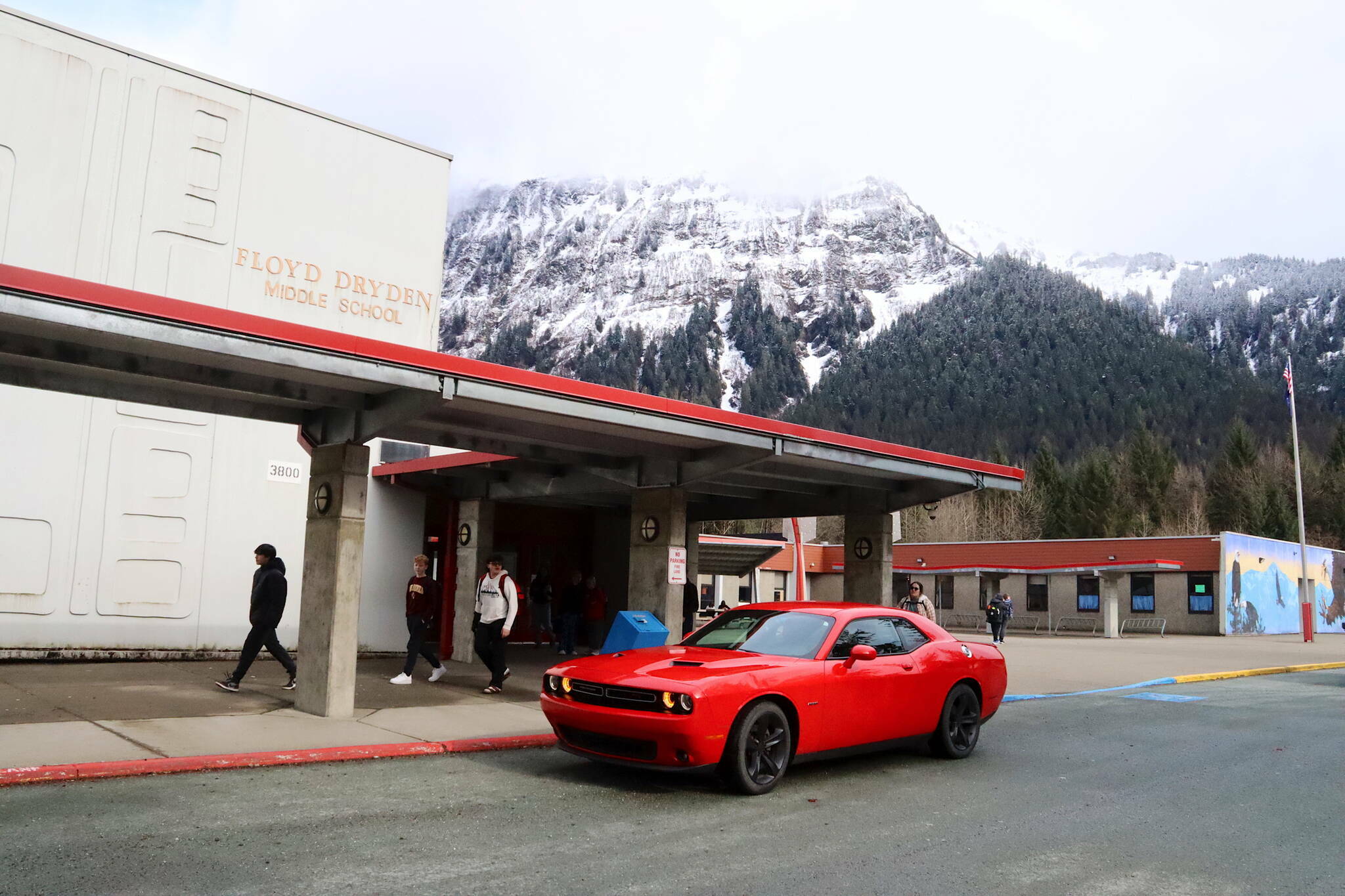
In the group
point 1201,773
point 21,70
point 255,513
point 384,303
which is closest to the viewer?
point 1201,773

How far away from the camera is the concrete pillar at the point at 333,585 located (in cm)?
1047

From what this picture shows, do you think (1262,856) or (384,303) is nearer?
(1262,856)

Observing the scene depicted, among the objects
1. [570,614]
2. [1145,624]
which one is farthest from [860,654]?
[1145,624]

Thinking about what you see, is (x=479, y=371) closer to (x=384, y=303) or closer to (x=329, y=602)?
(x=329, y=602)

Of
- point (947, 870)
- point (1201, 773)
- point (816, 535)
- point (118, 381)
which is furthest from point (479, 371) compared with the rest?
point (816, 535)

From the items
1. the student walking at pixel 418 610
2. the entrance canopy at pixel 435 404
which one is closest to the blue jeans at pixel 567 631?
the entrance canopy at pixel 435 404

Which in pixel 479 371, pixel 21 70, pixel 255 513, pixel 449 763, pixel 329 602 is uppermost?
pixel 21 70

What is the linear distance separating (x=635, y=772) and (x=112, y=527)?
10.6 m

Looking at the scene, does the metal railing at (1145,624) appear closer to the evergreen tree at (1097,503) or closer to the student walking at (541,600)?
the student walking at (541,600)

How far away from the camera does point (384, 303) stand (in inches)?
717

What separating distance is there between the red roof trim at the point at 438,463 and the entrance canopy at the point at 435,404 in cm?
9

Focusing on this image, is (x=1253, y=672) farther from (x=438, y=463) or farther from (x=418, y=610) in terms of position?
(x=418, y=610)

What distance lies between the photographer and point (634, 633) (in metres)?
12.0

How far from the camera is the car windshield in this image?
27.0ft
